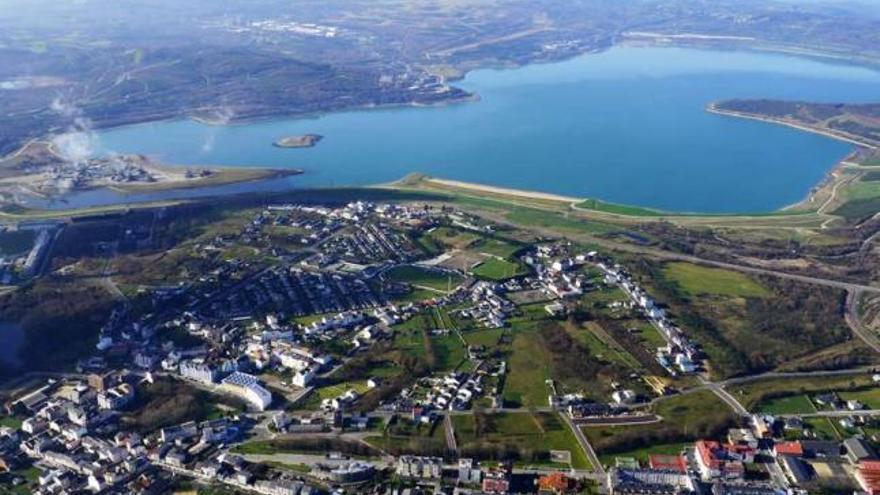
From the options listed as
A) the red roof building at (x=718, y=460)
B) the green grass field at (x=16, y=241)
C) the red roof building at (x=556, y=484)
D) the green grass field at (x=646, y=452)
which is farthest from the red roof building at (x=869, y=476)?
the green grass field at (x=16, y=241)

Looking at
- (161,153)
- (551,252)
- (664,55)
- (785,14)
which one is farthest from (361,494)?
(785,14)

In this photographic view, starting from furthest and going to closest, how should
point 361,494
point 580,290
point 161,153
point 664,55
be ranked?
1. point 664,55
2. point 161,153
3. point 580,290
4. point 361,494

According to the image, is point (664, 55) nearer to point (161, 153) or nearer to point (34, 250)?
point (161, 153)

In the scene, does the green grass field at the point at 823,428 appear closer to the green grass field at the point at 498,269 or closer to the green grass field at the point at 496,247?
the green grass field at the point at 498,269

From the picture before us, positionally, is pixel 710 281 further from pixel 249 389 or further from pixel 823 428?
pixel 249 389

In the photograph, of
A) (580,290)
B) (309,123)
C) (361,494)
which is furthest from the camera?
(309,123)

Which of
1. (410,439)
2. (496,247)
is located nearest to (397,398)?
(410,439)
